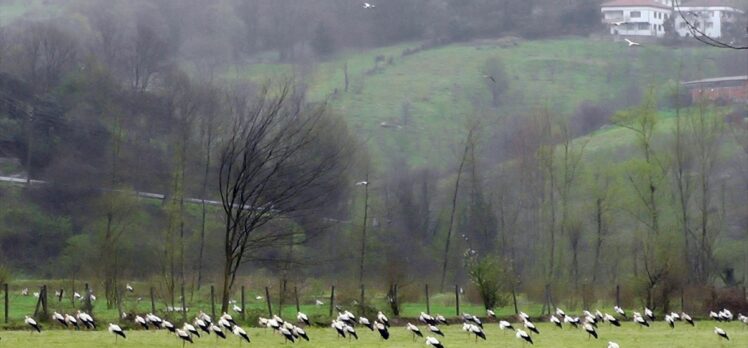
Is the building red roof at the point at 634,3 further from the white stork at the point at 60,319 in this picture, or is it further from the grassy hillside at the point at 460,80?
the white stork at the point at 60,319

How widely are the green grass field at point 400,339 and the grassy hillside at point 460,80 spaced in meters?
59.5

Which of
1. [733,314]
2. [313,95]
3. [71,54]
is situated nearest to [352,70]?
[313,95]

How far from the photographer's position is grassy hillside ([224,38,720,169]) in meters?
104

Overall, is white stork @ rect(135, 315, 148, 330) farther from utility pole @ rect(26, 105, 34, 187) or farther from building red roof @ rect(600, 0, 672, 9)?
building red roof @ rect(600, 0, 672, 9)

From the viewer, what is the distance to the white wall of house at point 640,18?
13150cm

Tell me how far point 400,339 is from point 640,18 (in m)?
104

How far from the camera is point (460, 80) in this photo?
385ft

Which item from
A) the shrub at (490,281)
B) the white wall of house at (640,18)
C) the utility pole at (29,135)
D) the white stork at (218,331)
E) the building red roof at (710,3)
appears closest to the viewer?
the white stork at (218,331)

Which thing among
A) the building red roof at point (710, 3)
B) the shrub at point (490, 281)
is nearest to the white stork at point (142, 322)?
the shrub at point (490, 281)

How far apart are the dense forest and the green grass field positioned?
6932mm

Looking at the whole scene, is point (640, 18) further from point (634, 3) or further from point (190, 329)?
point (190, 329)

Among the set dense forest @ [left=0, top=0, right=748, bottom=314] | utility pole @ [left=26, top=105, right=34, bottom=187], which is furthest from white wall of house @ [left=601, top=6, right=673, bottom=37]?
utility pole @ [left=26, top=105, right=34, bottom=187]

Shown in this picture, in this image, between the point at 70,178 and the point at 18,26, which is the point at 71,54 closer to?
the point at 70,178

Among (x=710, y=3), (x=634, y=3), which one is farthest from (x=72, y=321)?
(x=634, y=3)
